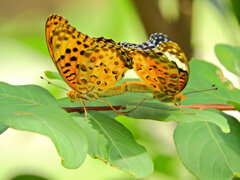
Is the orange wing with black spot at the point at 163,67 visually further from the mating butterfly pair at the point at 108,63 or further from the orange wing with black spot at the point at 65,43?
the orange wing with black spot at the point at 65,43

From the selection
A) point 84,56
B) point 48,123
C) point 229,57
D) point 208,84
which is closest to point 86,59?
point 84,56

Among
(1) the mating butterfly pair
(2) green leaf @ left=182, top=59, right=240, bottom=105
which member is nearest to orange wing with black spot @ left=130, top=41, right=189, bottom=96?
(1) the mating butterfly pair

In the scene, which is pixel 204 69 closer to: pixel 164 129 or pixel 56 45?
pixel 56 45

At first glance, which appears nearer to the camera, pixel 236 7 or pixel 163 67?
pixel 163 67

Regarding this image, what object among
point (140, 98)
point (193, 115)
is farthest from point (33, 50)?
point (193, 115)

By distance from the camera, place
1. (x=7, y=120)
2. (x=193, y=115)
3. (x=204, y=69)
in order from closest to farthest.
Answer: (x=7, y=120), (x=193, y=115), (x=204, y=69)

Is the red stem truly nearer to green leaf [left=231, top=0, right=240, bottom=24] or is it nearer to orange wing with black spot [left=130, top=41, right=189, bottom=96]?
orange wing with black spot [left=130, top=41, right=189, bottom=96]

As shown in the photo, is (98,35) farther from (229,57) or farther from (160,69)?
(160,69)
